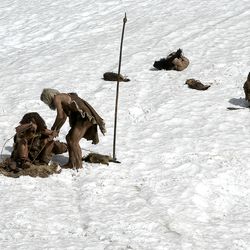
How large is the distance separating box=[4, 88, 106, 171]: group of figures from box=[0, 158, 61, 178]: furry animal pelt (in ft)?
0.15

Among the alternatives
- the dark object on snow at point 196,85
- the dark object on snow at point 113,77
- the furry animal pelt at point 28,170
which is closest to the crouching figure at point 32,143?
the furry animal pelt at point 28,170

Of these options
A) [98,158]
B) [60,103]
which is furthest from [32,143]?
[98,158]

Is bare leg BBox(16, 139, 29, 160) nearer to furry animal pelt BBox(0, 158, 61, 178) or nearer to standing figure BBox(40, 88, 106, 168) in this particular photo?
furry animal pelt BBox(0, 158, 61, 178)

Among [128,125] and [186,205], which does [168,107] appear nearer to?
[128,125]

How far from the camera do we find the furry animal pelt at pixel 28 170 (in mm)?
10320

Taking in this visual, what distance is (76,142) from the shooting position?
36.1 feet

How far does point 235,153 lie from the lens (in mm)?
11422

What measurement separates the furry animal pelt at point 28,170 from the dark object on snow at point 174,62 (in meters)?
8.70

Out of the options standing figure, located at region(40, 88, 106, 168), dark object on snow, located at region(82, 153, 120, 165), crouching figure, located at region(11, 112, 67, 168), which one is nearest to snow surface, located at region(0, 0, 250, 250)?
dark object on snow, located at region(82, 153, 120, 165)

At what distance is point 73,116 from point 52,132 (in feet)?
1.84

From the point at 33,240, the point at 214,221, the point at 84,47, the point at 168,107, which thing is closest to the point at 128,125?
the point at 168,107

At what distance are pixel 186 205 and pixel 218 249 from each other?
5.37 feet

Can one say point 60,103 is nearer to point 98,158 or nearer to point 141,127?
point 98,158

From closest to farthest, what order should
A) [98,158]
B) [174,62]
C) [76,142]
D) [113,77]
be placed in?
[76,142]
[98,158]
[113,77]
[174,62]
